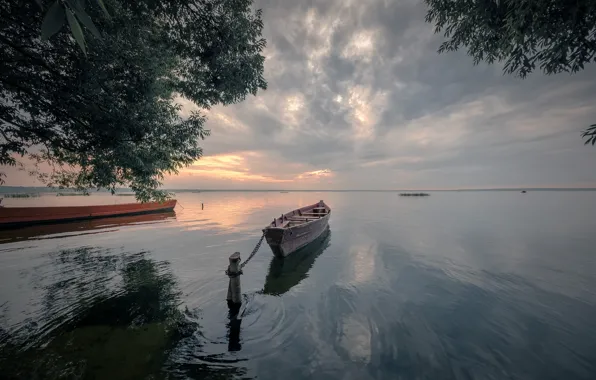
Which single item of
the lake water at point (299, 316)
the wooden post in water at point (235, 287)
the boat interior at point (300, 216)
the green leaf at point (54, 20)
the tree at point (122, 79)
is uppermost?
the tree at point (122, 79)

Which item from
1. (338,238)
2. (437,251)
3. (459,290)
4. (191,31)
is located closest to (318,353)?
(459,290)

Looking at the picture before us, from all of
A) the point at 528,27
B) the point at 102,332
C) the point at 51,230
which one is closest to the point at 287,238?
the point at 102,332

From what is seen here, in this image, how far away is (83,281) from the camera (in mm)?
10844

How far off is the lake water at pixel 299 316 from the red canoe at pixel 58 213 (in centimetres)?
1266

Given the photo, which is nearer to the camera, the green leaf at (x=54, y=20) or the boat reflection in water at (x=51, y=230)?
the green leaf at (x=54, y=20)

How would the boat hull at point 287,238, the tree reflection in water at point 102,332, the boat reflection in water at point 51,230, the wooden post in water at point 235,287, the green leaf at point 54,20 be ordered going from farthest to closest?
the boat reflection in water at point 51,230 < the boat hull at point 287,238 < the wooden post in water at point 235,287 < the tree reflection in water at point 102,332 < the green leaf at point 54,20

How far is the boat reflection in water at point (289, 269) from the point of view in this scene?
11053 millimetres

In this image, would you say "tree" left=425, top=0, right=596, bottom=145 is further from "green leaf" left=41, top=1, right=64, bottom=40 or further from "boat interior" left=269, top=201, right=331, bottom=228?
"boat interior" left=269, top=201, right=331, bottom=228

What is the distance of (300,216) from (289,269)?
29.2 feet

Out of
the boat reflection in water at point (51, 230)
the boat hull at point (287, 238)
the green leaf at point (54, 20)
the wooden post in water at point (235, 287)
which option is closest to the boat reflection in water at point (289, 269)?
the boat hull at point (287, 238)

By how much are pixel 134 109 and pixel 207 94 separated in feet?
8.12

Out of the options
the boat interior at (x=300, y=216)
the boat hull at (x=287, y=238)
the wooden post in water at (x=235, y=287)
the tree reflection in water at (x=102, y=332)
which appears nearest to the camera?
the tree reflection in water at (x=102, y=332)

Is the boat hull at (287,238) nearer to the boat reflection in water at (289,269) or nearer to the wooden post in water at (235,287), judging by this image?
the boat reflection in water at (289,269)

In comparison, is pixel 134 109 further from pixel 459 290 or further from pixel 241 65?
pixel 459 290
